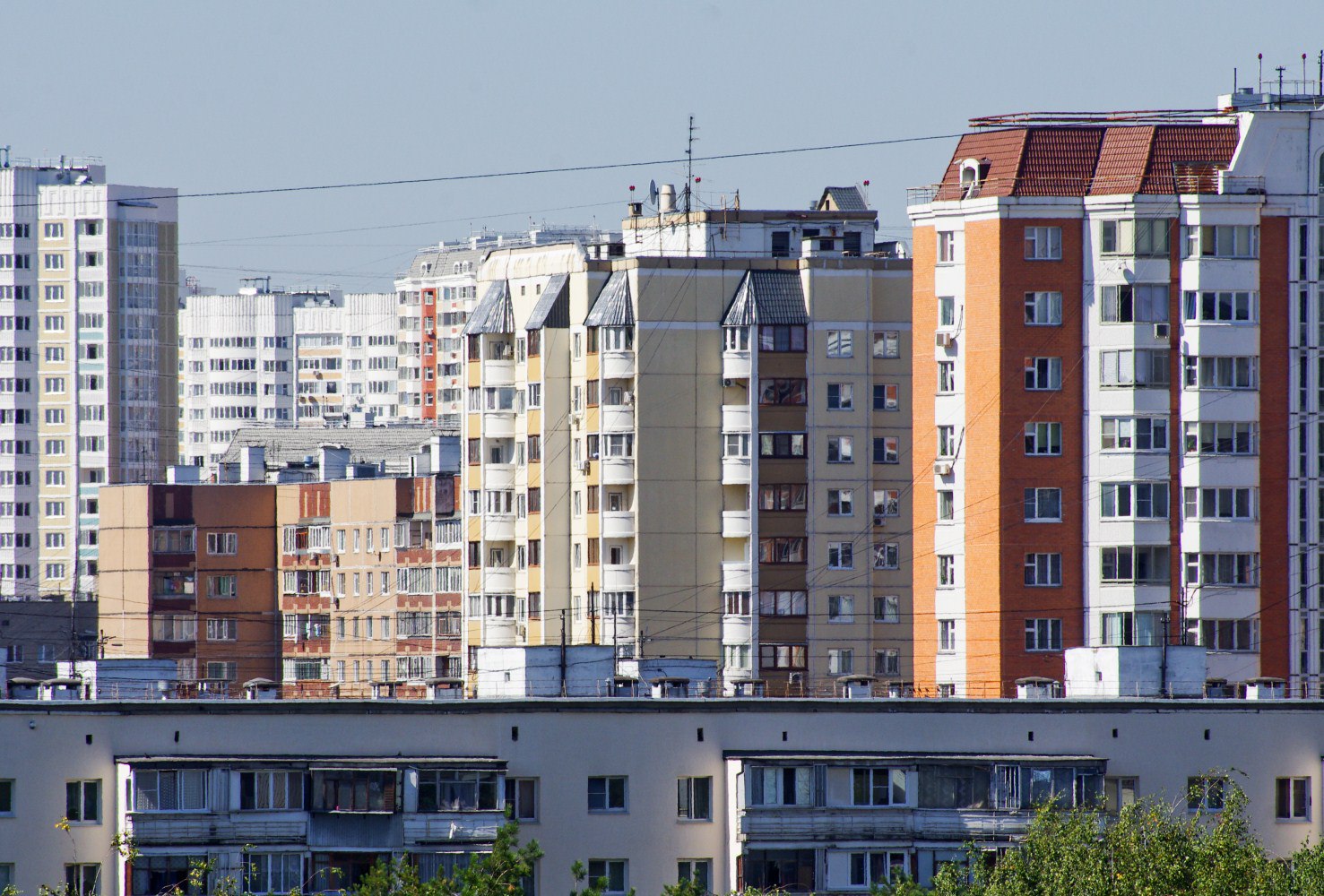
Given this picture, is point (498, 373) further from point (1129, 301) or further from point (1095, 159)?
point (1129, 301)

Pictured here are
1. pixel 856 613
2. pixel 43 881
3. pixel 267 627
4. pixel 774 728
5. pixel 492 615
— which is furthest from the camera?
pixel 267 627

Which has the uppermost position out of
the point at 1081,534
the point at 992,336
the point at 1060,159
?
the point at 1060,159

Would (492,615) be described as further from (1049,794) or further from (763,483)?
(1049,794)

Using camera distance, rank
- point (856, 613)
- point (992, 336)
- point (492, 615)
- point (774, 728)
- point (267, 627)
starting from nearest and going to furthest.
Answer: point (774, 728) → point (992, 336) → point (856, 613) → point (492, 615) → point (267, 627)

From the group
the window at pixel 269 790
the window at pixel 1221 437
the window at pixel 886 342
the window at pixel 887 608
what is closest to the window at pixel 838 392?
the window at pixel 886 342

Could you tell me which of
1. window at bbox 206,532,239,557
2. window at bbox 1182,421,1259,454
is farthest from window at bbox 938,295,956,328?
window at bbox 206,532,239,557

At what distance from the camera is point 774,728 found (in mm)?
76875

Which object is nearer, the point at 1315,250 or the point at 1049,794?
the point at 1049,794

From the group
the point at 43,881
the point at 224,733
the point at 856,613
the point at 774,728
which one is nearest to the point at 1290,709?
the point at 774,728

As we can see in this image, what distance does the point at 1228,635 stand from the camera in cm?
11550

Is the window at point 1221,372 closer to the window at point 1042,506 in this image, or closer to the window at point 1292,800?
A: the window at point 1042,506

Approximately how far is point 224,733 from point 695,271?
230 feet

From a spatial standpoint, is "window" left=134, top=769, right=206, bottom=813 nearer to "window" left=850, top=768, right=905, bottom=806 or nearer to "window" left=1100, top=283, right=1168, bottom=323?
"window" left=850, top=768, right=905, bottom=806

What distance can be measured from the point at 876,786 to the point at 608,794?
753cm
